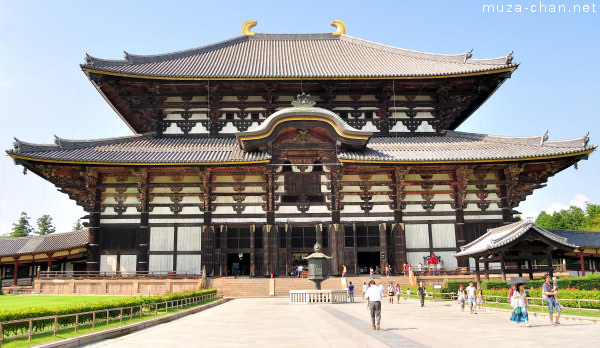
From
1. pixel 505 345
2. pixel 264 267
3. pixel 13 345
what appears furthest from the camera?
pixel 264 267

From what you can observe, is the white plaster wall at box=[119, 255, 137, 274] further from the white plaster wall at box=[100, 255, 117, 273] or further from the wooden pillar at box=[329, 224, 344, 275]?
the wooden pillar at box=[329, 224, 344, 275]

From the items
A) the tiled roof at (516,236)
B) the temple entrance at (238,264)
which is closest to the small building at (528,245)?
the tiled roof at (516,236)

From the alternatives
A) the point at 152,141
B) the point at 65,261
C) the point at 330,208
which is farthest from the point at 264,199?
the point at 65,261

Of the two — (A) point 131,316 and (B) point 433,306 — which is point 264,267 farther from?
(A) point 131,316

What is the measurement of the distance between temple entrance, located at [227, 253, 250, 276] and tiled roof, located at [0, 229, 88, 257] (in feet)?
42.8

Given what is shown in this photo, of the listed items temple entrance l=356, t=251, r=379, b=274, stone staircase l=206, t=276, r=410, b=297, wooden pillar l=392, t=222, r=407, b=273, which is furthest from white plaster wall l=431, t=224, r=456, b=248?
temple entrance l=356, t=251, r=379, b=274

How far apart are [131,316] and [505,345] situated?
12471 mm

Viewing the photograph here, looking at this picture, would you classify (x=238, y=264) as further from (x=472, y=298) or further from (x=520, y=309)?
(x=520, y=309)

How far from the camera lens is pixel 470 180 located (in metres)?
33.0

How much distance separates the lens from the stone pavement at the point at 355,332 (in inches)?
446

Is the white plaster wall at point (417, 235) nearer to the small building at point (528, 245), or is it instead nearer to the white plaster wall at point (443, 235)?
the white plaster wall at point (443, 235)

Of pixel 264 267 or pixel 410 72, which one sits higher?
pixel 410 72

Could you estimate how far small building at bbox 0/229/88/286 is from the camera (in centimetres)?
3978

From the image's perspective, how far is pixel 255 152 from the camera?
32125 mm
